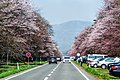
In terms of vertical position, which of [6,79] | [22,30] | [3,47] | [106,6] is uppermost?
[106,6]

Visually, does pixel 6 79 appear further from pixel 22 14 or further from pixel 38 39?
pixel 38 39

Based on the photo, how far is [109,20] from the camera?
47.2 m

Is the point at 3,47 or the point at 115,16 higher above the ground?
the point at 115,16

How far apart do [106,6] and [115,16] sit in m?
7.13

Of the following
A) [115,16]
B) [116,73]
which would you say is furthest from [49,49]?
[116,73]

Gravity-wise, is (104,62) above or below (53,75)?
above

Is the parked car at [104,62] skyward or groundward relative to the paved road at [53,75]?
skyward

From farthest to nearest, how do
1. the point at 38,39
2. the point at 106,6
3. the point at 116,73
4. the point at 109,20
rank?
the point at 38,39
the point at 106,6
the point at 109,20
the point at 116,73

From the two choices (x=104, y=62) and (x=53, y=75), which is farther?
(x=104, y=62)

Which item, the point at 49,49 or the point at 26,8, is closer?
the point at 26,8

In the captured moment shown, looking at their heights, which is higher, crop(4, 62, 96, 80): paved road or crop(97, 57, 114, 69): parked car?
crop(97, 57, 114, 69): parked car

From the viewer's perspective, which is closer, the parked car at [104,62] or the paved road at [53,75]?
the paved road at [53,75]

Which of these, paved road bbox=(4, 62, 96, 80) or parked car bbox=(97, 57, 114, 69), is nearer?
paved road bbox=(4, 62, 96, 80)

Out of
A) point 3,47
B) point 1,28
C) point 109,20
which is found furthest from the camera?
point 109,20
